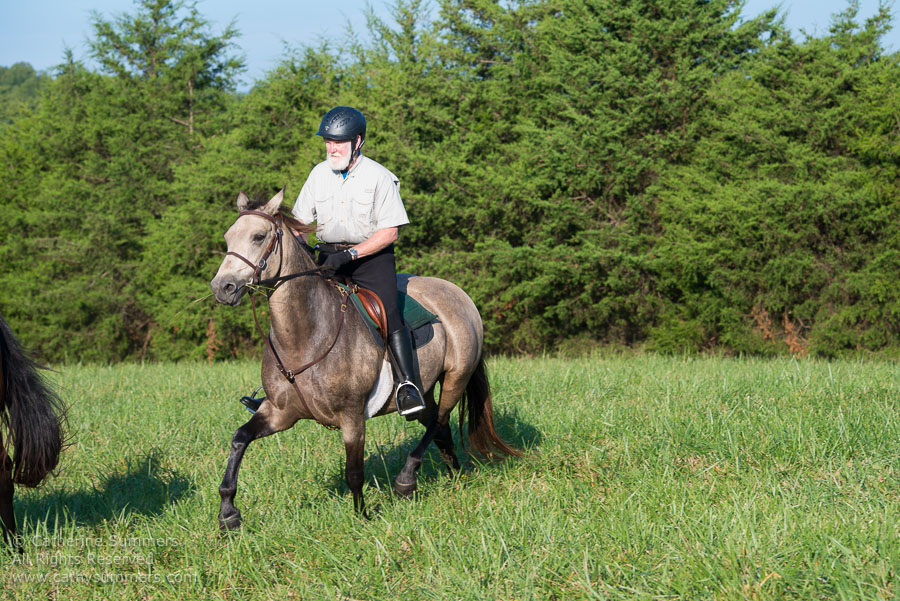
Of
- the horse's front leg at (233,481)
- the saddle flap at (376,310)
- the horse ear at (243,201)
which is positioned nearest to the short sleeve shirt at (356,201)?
the saddle flap at (376,310)

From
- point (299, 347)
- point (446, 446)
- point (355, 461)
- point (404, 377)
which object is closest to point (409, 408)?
point (404, 377)

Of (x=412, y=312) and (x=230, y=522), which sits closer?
(x=230, y=522)

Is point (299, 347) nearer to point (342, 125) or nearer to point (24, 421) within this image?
point (342, 125)

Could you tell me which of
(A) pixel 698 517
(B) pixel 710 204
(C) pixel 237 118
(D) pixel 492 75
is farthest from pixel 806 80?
(C) pixel 237 118

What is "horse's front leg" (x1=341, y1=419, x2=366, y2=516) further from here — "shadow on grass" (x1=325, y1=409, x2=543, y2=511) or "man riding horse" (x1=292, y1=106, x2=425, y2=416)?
"shadow on grass" (x1=325, y1=409, x2=543, y2=511)

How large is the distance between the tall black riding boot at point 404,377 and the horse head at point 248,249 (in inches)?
39.2

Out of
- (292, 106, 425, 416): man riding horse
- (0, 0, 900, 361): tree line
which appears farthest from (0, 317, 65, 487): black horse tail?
(0, 0, 900, 361): tree line

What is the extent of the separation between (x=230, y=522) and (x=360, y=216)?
7.13 ft

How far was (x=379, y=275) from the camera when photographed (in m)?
5.28

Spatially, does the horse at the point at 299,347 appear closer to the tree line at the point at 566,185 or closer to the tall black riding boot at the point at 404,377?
the tall black riding boot at the point at 404,377

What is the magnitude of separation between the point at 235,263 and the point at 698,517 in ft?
9.91

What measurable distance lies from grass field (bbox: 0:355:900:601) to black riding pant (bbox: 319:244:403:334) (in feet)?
4.32

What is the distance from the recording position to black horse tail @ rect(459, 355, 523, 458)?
247 inches

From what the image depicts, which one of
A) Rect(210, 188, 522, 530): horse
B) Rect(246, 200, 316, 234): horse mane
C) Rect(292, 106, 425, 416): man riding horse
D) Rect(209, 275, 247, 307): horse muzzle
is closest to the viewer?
Rect(209, 275, 247, 307): horse muzzle
